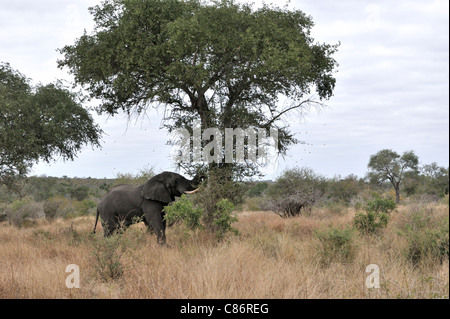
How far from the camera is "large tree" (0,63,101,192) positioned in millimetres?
14406

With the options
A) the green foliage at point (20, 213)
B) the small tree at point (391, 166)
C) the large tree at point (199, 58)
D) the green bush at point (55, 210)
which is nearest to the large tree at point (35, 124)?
the large tree at point (199, 58)

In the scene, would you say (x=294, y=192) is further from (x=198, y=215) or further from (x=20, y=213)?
(x=20, y=213)

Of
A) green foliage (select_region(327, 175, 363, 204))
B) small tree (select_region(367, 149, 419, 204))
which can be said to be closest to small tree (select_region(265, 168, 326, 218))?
→ green foliage (select_region(327, 175, 363, 204))

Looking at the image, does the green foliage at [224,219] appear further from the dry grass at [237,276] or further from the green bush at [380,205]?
the green bush at [380,205]

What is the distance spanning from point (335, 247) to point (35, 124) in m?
10.7

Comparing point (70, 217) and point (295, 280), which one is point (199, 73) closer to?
point (295, 280)

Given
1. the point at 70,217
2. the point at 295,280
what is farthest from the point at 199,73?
the point at 70,217

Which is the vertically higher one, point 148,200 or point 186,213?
point 148,200

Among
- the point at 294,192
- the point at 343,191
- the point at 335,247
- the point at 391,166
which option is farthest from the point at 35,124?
the point at 391,166

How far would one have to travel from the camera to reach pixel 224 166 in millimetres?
13727

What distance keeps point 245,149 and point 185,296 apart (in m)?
7.83

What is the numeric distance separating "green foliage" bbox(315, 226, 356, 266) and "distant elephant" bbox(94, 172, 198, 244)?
14.4 ft

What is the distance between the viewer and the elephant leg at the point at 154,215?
13.2m

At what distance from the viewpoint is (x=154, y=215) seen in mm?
13297
